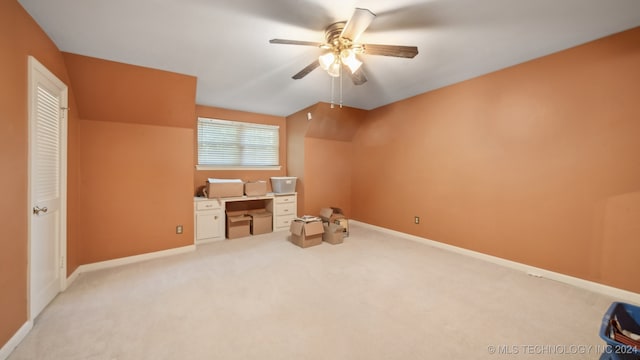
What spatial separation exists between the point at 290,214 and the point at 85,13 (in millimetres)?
3717

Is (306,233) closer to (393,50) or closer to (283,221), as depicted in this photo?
(283,221)

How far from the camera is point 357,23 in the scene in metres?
1.71

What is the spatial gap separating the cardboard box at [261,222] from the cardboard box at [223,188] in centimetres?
53

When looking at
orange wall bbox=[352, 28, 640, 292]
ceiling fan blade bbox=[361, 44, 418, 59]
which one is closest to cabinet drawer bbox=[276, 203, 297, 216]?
orange wall bbox=[352, 28, 640, 292]

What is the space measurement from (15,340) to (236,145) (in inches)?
138

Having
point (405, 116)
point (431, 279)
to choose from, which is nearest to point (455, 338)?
point (431, 279)

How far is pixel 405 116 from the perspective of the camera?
4.03 meters

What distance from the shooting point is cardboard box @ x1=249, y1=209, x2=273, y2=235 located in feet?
13.8

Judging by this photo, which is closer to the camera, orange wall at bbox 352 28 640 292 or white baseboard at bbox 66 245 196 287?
orange wall at bbox 352 28 640 292

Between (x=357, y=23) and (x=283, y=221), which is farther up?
(x=357, y=23)

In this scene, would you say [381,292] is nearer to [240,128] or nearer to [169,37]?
[169,37]

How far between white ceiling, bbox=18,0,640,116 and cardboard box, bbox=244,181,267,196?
5.97 feet

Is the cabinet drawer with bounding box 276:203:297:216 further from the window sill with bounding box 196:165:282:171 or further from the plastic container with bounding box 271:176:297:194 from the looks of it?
the window sill with bounding box 196:165:282:171

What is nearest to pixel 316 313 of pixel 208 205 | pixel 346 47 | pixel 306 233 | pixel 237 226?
pixel 306 233
